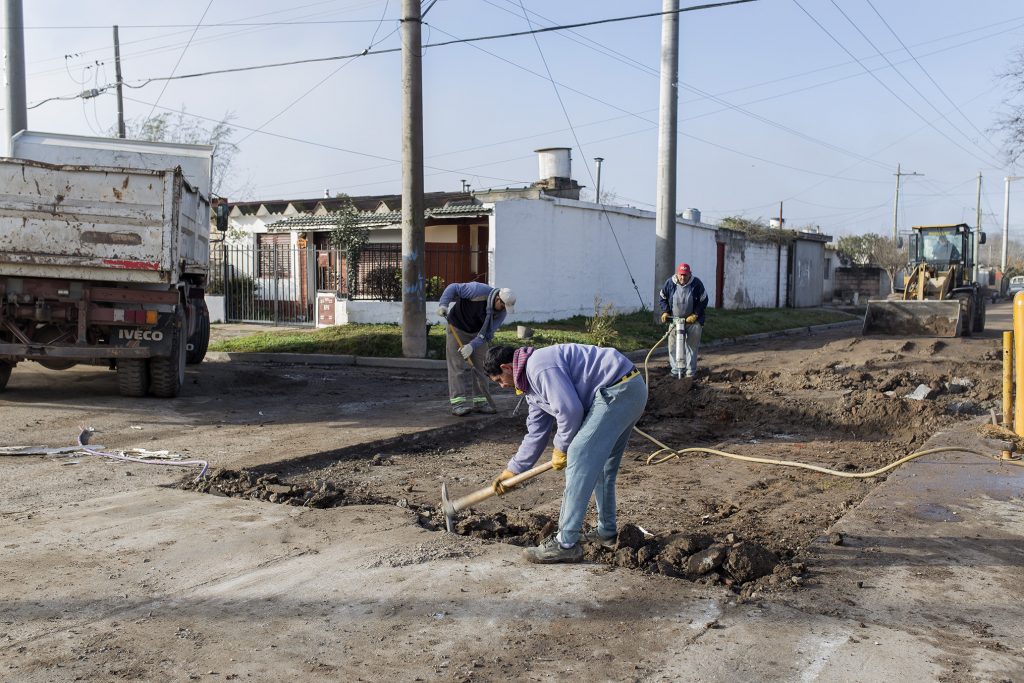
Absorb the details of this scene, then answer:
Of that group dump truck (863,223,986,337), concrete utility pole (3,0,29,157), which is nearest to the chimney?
dump truck (863,223,986,337)

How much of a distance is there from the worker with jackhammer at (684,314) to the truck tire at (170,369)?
21.4ft

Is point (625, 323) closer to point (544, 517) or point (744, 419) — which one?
point (744, 419)

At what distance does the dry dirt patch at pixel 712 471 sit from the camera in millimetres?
5141

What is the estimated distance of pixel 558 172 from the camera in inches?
1176

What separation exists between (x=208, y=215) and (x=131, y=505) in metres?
8.87

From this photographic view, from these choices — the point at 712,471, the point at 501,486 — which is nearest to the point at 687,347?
the point at 712,471

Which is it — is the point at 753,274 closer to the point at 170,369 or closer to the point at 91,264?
the point at 170,369

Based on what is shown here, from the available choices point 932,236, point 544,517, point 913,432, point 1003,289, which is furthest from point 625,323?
point 1003,289

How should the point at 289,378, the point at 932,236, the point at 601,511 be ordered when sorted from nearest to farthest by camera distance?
the point at 601,511 < the point at 289,378 < the point at 932,236

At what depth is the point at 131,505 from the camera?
19.7 feet

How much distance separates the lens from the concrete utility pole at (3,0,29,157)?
16.0m

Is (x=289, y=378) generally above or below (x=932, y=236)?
below

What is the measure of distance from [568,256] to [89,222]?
15.4 m

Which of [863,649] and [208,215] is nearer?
[863,649]
